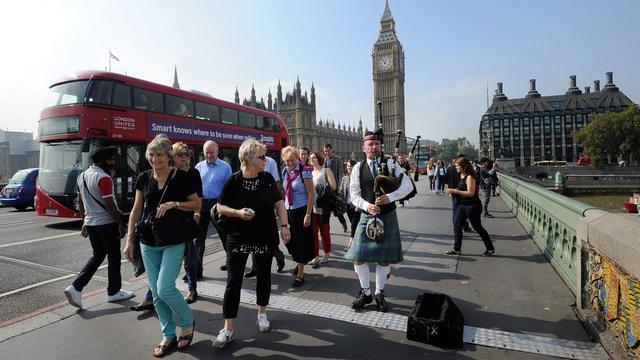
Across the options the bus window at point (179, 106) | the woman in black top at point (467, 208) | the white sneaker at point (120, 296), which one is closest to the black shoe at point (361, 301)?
the white sneaker at point (120, 296)

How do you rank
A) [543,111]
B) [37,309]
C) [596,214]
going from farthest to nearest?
[543,111], [37,309], [596,214]

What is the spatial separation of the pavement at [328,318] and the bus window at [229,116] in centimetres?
931

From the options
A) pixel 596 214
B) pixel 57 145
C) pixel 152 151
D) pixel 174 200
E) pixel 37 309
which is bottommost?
pixel 37 309

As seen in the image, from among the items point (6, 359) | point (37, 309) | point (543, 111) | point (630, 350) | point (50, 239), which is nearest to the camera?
point (630, 350)

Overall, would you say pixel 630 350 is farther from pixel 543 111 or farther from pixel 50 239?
pixel 543 111

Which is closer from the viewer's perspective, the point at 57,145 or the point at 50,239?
the point at 50,239

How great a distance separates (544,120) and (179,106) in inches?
4632

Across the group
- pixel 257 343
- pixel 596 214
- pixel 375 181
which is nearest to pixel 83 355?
pixel 257 343

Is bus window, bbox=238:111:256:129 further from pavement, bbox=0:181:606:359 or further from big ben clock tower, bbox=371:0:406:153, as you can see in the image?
big ben clock tower, bbox=371:0:406:153

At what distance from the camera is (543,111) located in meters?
107

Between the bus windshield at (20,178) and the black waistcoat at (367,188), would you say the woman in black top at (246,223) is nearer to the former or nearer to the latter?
the black waistcoat at (367,188)

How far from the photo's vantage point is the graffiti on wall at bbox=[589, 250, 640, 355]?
8.86 ft

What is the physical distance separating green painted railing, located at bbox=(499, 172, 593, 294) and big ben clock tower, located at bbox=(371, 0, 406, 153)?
10208 centimetres

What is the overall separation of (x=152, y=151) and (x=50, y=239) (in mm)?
7456
